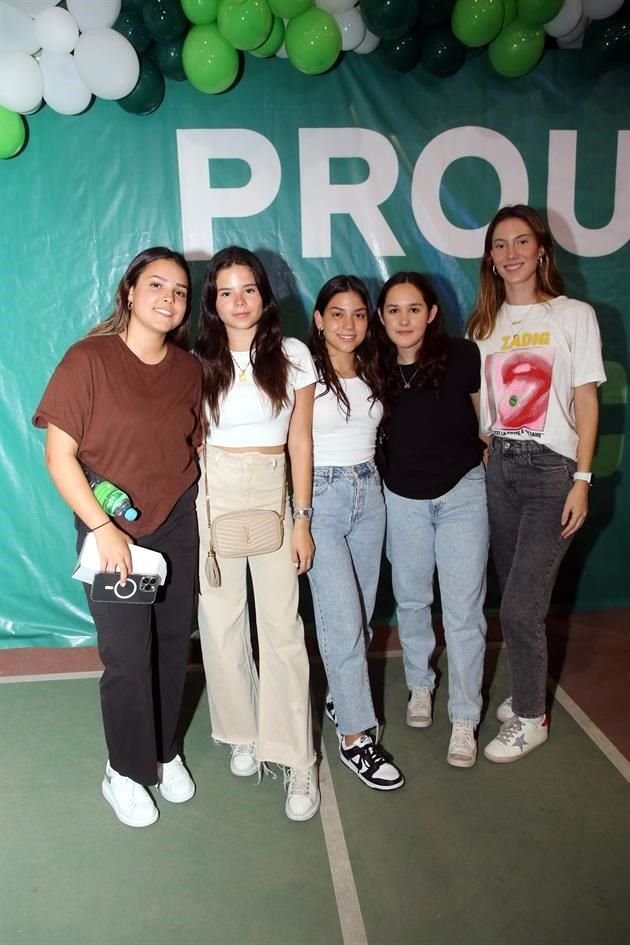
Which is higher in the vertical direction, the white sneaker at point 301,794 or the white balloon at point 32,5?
the white balloon at point 32,5

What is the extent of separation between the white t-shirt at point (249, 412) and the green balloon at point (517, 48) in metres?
1.88

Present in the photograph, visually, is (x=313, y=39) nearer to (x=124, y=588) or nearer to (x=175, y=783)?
(x=124, y=588)

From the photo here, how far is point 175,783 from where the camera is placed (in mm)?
2574

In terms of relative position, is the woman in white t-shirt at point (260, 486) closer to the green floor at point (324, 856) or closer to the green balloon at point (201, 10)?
the green floor at point (324, 856)

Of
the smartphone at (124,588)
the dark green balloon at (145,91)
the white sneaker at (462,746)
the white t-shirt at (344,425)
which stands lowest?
the white sneaker at (462,746)

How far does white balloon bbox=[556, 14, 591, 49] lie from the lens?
3.36m

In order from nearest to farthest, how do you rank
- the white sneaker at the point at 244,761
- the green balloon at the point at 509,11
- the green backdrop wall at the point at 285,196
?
the white sneaker at the point at 244,761 → the green balloon at the point at 509,11 → the green backdrop wall at the point at 285,196

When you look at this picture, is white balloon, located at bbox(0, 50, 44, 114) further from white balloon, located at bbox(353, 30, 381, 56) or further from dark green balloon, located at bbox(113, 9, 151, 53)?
white balloon, located at bbox(353, 30, 381, 56)

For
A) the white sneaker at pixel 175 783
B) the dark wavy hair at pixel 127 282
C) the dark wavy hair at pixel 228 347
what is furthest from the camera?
the white sneaker at pixel 175 783

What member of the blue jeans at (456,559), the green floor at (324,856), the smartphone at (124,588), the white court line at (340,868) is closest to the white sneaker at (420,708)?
the green floor at (324,856)

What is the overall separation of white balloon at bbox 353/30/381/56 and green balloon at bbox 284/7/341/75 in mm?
160

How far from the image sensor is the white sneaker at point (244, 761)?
2693 millimetres

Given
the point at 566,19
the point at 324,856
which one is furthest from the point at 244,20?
the point at 324,856

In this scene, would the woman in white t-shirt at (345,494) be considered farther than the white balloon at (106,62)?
No
